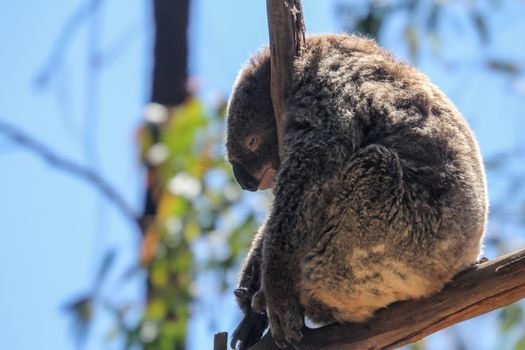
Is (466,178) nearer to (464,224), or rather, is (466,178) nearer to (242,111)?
(464,224)

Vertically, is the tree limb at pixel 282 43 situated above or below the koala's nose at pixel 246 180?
above

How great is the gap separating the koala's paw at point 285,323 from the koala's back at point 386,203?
119mm

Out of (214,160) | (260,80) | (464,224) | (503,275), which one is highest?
(214,160)

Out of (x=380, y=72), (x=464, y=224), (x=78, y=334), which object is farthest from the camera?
(x=78, y=334)

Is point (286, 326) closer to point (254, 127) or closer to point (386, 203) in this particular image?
point (386, 203)

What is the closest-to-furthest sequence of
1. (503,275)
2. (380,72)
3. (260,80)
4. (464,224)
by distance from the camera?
(503,275), (464,224), (380,72), (260,80)

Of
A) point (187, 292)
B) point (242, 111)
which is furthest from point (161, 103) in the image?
point (242, 111)

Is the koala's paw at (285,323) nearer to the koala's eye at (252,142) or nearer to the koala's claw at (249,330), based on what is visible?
the koala's claw at (249,330)

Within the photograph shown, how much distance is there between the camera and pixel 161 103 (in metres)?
9.86

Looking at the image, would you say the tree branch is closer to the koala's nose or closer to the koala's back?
the koala's back

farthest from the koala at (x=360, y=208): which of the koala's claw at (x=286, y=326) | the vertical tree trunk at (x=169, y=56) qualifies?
the vertical tree trunk at (x=169, y=56)

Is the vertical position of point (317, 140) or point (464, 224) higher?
point (317, 140)

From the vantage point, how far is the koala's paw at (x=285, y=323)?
413cm

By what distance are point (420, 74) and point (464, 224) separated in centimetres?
100
